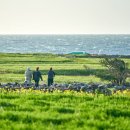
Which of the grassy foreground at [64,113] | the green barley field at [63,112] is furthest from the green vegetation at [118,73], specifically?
the grassy foreground at [64,113]

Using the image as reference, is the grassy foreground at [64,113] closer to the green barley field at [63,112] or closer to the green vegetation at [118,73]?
the green barley field at [63,112]

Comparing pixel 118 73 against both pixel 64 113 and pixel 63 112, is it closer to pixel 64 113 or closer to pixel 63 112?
pixel 63 112

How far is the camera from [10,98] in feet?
57.6

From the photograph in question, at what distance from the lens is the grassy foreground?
12.4 m

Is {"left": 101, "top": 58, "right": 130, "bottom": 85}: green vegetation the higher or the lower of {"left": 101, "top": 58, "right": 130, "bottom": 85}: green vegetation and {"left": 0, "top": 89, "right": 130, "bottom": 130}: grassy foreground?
the lower

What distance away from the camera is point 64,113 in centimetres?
1406

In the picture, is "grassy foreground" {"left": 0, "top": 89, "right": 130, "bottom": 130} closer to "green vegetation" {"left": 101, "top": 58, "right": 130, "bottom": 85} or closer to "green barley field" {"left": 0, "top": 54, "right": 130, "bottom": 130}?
"green barley field" {"left": 0, "top": 54, "right": 130, "bottom": 130}

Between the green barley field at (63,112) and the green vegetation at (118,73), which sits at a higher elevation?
the green barley field at (63,112)

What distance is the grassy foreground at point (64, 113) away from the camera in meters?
12.4

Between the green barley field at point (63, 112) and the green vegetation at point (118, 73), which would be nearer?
the green barley field at point (63, 112)

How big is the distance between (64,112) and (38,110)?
69 centimetres

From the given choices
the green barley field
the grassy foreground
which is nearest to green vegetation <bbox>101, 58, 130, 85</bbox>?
the green barley field

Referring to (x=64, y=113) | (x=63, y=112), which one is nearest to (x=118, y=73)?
(x=63, y=112)

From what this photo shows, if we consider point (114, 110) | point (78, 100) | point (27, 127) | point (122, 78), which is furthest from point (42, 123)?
point (122, 78)
